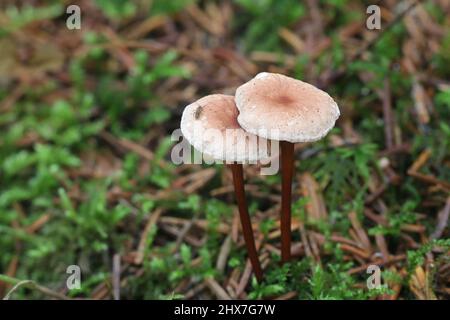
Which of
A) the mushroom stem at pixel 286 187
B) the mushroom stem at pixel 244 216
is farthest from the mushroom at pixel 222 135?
the mushroom stem at pixel 286 187

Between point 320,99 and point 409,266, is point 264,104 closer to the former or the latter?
point 320,99

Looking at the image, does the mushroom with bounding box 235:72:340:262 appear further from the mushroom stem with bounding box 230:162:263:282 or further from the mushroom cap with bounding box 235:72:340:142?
the mushroom stem with bounding box 230:162:263:282

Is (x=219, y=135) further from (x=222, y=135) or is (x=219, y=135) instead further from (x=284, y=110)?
(x=284, y=110)

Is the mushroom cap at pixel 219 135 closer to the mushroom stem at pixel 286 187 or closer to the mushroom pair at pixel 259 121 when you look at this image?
the mushroom pair at pixel 259 121

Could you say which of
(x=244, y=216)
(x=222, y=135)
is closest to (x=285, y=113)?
(x=222, y=135)

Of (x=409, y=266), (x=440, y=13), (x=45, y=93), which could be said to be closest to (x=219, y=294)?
(x=409, y=266)

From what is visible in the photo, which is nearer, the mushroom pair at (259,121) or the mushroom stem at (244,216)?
the mushroom pair at (259,121)

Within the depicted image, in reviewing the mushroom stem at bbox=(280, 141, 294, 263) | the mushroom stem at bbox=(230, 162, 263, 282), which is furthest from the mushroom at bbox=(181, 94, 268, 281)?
the mushroom stem at bbox=(280, 141, 294, 263)
